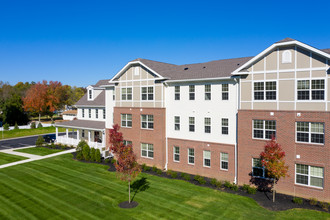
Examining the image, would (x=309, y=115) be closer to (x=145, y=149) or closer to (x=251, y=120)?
(x=251, y=120)

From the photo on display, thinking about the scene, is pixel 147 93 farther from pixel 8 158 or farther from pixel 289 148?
pixel 8 158

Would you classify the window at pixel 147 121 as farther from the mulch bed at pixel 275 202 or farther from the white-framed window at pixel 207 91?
the mulch bed at pixel 275 202

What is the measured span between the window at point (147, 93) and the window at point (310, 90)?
14.7 meters

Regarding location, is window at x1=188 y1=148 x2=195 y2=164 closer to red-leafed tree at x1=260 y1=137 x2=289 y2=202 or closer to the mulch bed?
the mulch bed

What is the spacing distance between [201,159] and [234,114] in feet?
18.7

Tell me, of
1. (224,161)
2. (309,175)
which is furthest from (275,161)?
(224,161)

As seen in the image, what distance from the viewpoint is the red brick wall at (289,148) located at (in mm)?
16984

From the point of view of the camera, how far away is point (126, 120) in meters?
29.0

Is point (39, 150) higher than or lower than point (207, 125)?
lower

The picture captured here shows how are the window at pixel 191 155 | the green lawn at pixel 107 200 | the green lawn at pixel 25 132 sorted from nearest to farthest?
the green lawn at pixel 107 200
the window at pixel 191 155
the green lawn at pixel 25 132

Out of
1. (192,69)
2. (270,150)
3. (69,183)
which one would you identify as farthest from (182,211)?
(192,69)

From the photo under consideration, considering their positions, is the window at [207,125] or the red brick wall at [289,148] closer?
the red brick wall at [289,148]

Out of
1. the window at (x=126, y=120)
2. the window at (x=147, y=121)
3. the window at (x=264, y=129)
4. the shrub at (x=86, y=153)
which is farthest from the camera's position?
the shrub at (x=86, y=153)

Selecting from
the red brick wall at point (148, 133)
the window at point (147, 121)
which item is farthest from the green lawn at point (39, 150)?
the window at point (147, 121)
